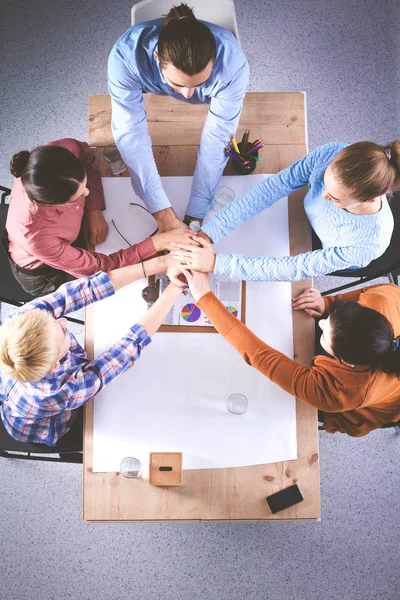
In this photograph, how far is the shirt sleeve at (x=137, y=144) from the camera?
5.52ft

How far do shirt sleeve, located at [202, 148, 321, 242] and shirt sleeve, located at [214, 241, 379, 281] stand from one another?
0.15m

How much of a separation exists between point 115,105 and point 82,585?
222 centimetres

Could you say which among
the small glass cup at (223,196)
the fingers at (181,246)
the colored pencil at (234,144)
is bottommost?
the fingers at (181,246)

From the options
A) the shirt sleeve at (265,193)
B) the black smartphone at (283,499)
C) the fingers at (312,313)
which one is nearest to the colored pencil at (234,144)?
the shirt sleeve at (265,193)

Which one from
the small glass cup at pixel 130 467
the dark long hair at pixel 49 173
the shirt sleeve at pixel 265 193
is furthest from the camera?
the shirt sleeve at pixel 265 193

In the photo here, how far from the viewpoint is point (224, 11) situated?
178 centimetres

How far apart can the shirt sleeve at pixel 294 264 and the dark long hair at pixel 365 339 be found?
23 cm

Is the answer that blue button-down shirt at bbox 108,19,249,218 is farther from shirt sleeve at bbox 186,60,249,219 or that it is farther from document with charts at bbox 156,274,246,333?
document with charts at bbox 156,274,246,333

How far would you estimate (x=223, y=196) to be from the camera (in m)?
1.84

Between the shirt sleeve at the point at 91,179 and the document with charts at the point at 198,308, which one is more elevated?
the shirt sleeve at the point at 91,179

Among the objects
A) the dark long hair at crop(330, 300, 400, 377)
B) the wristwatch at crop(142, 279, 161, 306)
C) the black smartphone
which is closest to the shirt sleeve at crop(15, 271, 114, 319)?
the wristwatch at crop(142, 279, 161, 306)

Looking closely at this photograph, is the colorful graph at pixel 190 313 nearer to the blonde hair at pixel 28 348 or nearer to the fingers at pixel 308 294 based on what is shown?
the fingers at pixel 308 294

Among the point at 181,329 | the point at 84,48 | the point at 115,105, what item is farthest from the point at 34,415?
the point at 84,48

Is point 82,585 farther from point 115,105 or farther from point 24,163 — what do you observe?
point 115,105
